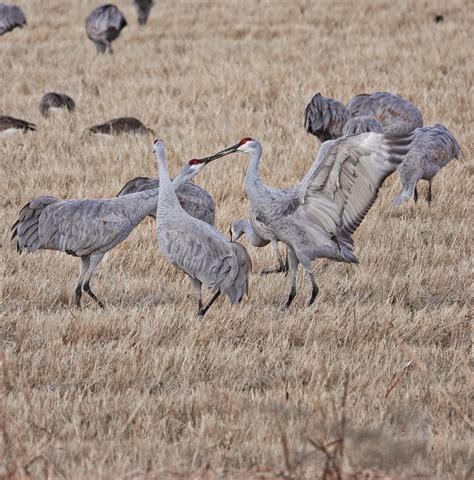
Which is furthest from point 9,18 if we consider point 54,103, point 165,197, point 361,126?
point 165,197

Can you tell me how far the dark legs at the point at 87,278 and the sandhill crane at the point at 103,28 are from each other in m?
Result: 11.0

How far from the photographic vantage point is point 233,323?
6219 mm

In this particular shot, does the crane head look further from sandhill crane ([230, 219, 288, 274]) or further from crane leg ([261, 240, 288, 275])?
crane leg ([261, 240, 288, 275])

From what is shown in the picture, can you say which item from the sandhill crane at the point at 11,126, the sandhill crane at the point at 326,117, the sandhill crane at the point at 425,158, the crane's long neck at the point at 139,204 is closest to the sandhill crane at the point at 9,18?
the sandhill crane at the point at 11,126

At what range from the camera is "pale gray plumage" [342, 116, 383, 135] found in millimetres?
9672

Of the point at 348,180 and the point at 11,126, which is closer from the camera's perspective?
the point at 348,180

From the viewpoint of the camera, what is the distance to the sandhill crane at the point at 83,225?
6.77m

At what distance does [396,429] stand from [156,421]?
1068 mm

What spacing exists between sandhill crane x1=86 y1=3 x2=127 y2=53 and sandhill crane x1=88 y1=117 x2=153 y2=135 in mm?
6120

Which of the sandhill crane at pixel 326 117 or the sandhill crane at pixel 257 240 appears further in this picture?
the sandhill crane at pixel 326 117

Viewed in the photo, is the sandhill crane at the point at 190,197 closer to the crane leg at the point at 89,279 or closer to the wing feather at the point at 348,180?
the crane leg at the point at 89,279

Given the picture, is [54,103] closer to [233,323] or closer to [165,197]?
[165,197]

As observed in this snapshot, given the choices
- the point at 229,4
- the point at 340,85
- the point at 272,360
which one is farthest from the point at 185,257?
the point at 229,4

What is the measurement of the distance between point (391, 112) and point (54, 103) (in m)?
4.22
